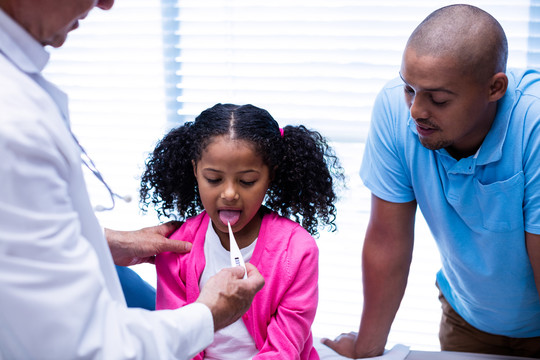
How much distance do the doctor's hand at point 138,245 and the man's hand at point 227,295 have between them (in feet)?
1.23

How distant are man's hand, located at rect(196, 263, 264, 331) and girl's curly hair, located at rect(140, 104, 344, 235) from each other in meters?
0.42

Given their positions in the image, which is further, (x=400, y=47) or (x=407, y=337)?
(x=407, y=337)

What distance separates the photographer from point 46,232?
2.70 ft

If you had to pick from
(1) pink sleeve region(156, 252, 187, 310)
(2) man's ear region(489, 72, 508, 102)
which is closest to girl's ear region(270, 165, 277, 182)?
(1) pink sleeve region(156, 252, 187, 310)

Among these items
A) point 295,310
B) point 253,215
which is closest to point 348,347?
point 295,310

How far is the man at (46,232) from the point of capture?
2.64 feet

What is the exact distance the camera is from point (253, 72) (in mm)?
2629

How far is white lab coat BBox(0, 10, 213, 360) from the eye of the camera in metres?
0.80

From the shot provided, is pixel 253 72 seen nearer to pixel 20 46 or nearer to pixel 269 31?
pixel 269 31

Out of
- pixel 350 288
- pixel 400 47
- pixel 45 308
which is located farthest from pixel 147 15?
pixel 45 308

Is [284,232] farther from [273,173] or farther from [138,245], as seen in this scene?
[138,245]

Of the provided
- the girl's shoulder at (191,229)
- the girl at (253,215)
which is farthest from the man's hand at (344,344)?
the girl's shoulder at (191,229)

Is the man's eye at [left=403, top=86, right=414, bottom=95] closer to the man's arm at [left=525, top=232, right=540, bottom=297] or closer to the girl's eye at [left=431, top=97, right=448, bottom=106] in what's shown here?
the girl's eye at [left=431, top=97, right=448, bottom=106]

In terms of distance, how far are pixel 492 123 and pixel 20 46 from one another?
1125 mm
